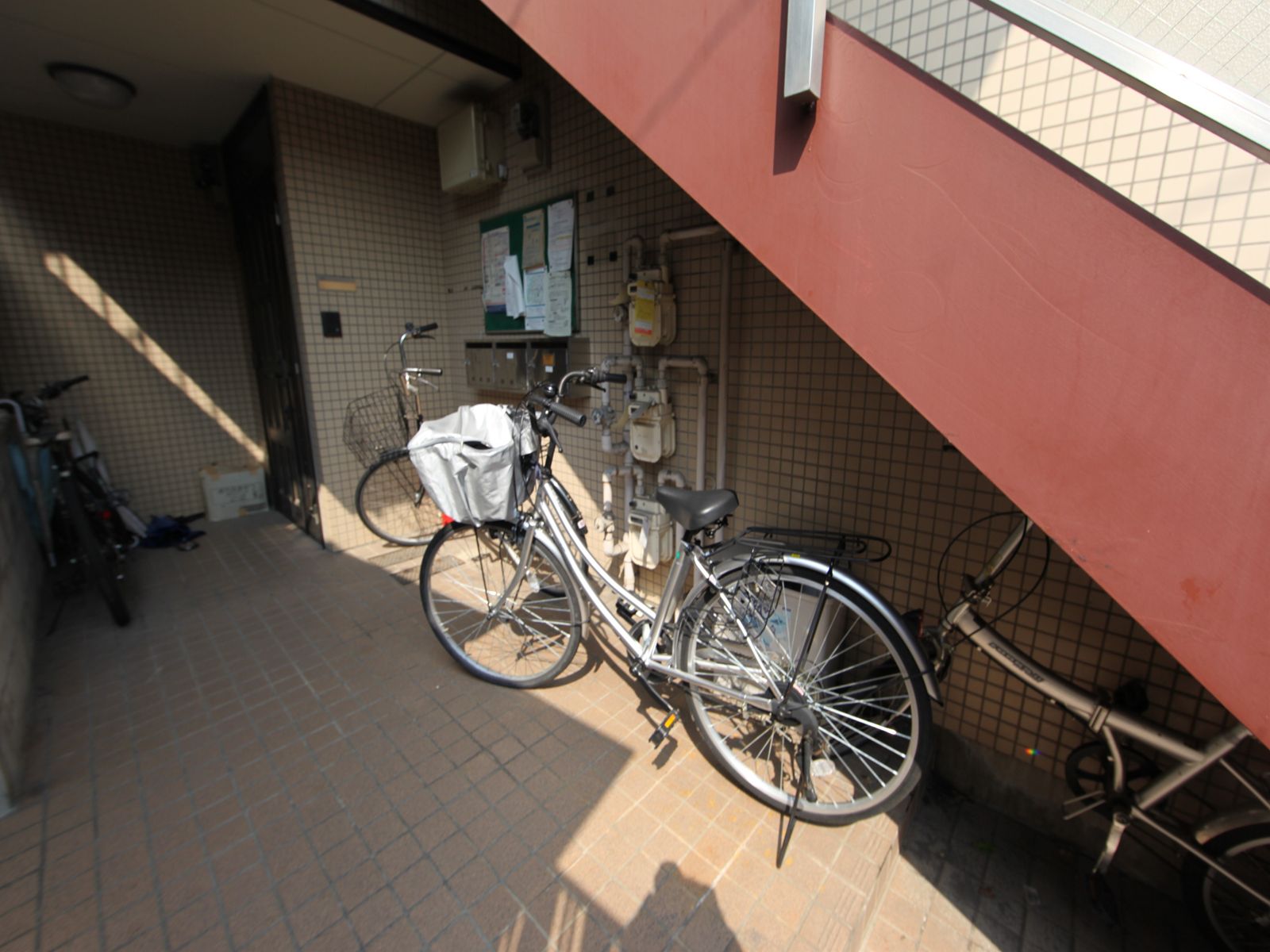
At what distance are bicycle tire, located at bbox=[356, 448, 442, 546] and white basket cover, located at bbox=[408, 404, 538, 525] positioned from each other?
74.6 inches

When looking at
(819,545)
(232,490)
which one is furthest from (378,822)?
(232,490)

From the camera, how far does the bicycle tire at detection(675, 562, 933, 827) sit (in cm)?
157

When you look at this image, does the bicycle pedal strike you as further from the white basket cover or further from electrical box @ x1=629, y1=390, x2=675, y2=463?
electrical box @ x1=629, y1=390, x2=675, y2=463

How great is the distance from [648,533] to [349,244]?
9.75 feet

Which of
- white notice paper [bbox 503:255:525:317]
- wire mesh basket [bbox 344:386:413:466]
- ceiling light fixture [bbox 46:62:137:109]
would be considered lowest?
wire mesh basket [bbox 344:386:413:466]

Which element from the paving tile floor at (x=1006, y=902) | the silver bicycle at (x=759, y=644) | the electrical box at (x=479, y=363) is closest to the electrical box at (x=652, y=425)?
the silver bicycle at (x=759, y=644)

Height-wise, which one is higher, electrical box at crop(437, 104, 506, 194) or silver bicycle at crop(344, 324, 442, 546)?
electrical box at crop(437, 104, 506, 194)

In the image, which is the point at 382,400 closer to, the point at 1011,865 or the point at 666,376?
the point at 666,376

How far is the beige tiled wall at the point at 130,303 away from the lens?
11.9 ft

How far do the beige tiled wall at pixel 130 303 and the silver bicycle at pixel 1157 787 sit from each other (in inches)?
219

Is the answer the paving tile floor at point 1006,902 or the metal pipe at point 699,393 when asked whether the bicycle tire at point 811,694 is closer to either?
the paving tile floor at point 1006,902

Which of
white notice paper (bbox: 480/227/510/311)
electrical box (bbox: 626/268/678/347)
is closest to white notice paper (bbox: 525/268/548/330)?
white notice paper (bbox: 480/227/510/311)

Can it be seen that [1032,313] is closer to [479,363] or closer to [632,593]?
[632,593]

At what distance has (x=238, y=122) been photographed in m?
3.76
